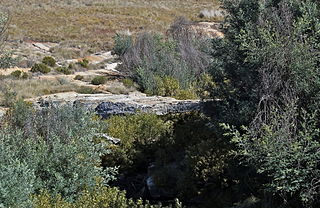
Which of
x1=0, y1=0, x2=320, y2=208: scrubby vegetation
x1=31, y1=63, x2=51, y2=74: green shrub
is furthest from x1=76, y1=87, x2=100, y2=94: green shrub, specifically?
x1=31, y1=63, x2=51, y2=74: green shrub

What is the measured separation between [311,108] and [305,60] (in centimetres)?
73

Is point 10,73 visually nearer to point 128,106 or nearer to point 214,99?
point 128,106

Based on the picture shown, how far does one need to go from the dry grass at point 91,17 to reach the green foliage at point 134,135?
26.0 m

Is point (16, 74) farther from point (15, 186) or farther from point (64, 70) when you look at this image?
point (15, 186)

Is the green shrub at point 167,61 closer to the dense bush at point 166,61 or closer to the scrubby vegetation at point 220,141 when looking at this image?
the dense bush at point 166,61

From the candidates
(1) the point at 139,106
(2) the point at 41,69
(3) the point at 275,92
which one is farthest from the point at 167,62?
(3) the point at 275,92

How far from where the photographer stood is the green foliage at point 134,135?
10562 mm

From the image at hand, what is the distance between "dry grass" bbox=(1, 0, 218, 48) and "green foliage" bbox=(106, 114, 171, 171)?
26.0 meters

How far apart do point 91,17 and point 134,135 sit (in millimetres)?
38235

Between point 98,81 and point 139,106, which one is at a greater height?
point 139,106

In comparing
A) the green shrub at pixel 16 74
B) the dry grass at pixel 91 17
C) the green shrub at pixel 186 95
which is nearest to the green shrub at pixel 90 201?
the green shrub at pixel 186 95

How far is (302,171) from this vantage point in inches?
217

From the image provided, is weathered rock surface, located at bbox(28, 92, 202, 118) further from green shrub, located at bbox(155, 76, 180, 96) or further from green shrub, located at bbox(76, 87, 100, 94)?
green shrub, located at bbox(76, 87, 100, 94)

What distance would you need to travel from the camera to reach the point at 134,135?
11195 millimetres
